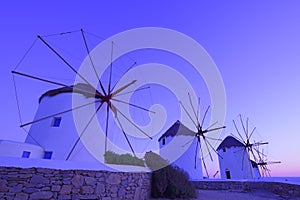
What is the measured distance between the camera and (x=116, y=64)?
13.0 metres

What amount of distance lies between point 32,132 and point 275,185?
635 inches

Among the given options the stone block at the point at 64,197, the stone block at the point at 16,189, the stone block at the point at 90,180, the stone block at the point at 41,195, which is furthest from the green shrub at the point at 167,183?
the stone block at the point at 16,189

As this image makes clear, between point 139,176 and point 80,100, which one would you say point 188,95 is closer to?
point 80,100

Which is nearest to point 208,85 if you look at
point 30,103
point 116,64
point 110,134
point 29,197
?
point 116,64

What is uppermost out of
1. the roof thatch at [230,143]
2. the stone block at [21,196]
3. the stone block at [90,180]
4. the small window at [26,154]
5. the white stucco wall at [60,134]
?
the roof thatch at [230,143]

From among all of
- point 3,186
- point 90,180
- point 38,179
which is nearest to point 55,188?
point 38,179

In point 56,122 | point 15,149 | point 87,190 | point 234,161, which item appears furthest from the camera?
point 234,161

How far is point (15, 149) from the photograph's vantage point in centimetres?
959

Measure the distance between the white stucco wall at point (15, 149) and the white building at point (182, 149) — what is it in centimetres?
1407

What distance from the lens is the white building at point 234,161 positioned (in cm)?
2327

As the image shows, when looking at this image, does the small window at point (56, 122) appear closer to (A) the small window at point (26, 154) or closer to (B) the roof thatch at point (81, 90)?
(B) the roof thatch at point (81, 90)

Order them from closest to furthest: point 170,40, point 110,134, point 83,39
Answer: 1. point 83,39
2. point 170,40
3. point 110,134

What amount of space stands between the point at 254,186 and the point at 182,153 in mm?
9008

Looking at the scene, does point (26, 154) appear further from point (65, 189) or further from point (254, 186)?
point (254, 186)
